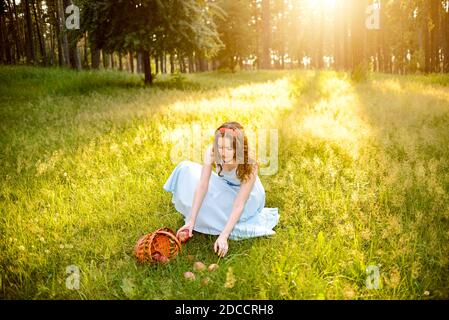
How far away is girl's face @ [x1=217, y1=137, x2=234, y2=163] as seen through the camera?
3.33 metres

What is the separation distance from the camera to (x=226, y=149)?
336 cm

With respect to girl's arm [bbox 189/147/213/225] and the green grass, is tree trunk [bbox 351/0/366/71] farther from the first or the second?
girl's arm [bbox 189/147/213/225]

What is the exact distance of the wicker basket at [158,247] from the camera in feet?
10.3

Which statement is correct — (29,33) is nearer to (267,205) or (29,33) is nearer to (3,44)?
(3,44)

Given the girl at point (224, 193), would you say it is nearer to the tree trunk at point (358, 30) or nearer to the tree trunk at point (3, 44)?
the tree trunk at point (358, 30)

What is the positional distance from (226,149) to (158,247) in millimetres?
1096

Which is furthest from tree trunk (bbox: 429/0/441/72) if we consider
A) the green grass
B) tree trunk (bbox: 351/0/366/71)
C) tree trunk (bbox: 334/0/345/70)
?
the green grass

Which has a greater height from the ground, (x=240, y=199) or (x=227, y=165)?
(x=227, y=165)

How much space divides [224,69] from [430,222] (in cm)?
2908

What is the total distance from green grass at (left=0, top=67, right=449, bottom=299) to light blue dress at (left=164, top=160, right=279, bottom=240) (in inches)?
5.5
